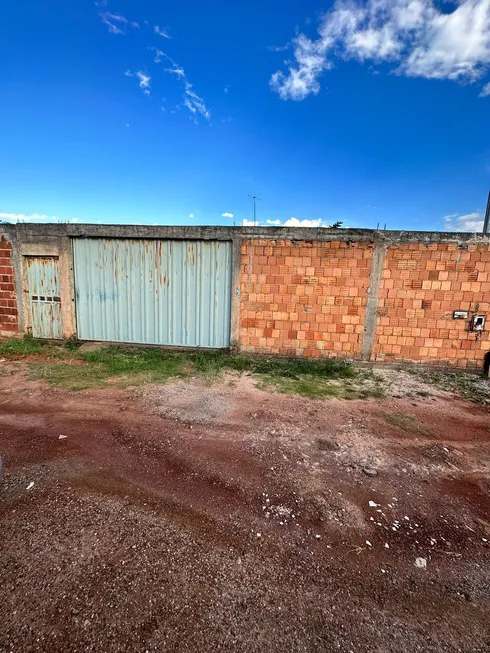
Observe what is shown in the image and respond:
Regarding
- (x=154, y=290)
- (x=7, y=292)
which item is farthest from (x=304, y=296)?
(x=7, y=292)

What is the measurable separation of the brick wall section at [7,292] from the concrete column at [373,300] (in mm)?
7922

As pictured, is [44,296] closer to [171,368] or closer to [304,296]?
[171,368]

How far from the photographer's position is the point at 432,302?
6453mm

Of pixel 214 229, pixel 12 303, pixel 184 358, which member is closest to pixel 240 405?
pixel 184 358

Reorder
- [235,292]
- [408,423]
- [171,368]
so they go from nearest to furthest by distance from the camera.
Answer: [408,423], [171,368], [235,292]

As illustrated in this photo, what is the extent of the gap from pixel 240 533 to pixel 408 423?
2.95 metres

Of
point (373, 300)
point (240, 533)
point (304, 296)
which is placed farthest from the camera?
point (304, 296)

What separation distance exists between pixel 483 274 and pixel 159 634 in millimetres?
7235

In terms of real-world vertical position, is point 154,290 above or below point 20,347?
above

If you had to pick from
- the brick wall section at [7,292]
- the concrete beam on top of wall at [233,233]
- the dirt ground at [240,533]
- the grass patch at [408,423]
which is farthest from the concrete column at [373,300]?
the brick wall section at [7,292]

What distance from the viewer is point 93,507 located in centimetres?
265

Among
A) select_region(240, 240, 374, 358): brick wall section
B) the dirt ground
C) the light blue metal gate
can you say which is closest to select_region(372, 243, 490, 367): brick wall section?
select_region(240, 240, 374, 358): brick wall section

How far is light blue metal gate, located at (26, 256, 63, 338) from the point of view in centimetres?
748

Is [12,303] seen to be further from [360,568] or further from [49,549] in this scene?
[360,568]
